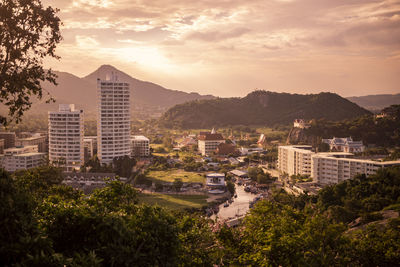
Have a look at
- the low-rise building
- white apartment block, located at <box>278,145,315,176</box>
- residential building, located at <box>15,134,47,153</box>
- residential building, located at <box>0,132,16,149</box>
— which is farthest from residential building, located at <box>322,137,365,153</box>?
residential building, located at <box>0,132,16,149</box>

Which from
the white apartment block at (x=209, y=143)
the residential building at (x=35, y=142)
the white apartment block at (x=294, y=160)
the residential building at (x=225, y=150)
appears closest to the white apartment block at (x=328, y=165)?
the white apartment block at (x=294, y=160)

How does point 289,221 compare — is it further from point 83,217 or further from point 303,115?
point 303,115

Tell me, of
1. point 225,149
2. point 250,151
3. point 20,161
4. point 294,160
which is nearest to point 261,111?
point 250,151

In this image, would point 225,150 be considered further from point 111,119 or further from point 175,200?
point 175,200

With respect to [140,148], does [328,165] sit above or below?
below

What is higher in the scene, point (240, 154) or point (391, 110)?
point (391, 110)

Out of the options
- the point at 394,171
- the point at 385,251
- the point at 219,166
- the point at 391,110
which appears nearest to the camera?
the point at 385,251

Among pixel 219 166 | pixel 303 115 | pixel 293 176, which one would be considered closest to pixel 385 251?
pixel 293 176

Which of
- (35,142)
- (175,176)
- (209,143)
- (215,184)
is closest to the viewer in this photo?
(215,184)
